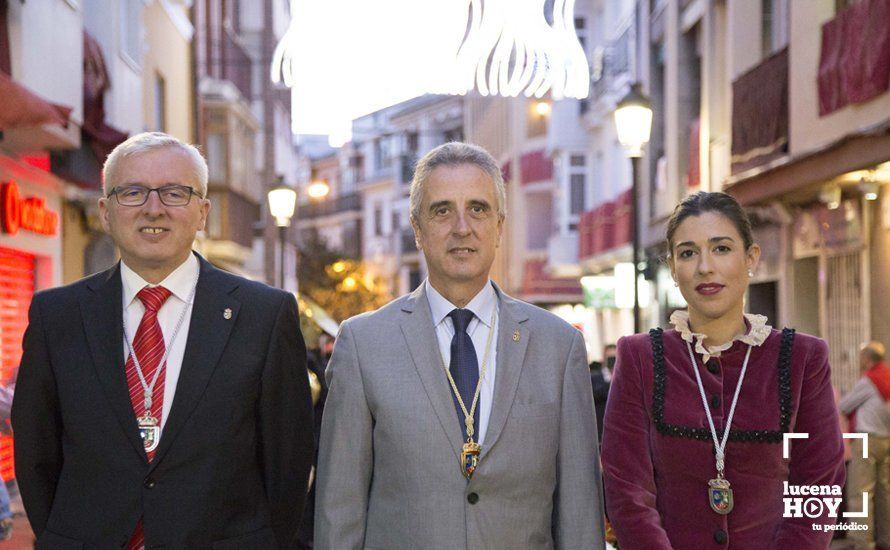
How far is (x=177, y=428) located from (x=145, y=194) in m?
0.80

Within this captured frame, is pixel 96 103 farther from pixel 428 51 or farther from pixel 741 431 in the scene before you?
pixel 741 431

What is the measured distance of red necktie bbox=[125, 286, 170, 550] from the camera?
4371 millimetres

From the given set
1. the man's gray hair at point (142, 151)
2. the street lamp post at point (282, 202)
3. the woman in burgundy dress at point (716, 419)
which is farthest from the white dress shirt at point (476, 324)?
the street lamp post at point (282, 202)

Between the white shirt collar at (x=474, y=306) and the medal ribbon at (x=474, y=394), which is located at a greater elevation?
the white shirt collar at (x=474, y=306)

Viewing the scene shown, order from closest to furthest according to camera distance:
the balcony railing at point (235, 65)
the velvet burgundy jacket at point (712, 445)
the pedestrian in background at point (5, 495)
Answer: the velvet burgundy jacket at point (712, 445) → the pedestrian in background at point (5, 495) → the balcony railing at point (235, 65)

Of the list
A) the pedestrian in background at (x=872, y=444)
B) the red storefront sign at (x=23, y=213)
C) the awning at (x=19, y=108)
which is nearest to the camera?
the awning at (x=19, y=108)

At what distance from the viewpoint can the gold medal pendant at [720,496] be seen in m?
4.41

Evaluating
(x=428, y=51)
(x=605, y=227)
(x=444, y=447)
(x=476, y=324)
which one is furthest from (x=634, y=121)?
(x=605, y=227)

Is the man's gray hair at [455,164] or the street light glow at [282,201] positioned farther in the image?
the street light glow at [282,201]

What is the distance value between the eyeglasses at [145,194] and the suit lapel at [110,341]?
0.27 metres

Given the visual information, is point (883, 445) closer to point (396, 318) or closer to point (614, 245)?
point (396, 318)

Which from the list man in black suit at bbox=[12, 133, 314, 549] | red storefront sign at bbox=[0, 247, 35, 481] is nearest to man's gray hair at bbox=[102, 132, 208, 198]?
man in black suit at bbox=[12, 133, 314, 549]

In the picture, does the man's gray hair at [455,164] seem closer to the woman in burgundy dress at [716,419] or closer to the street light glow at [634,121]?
the woman in burgundy dress at [716,419]

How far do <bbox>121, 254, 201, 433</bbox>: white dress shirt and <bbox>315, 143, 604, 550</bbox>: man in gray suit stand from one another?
518 mm
